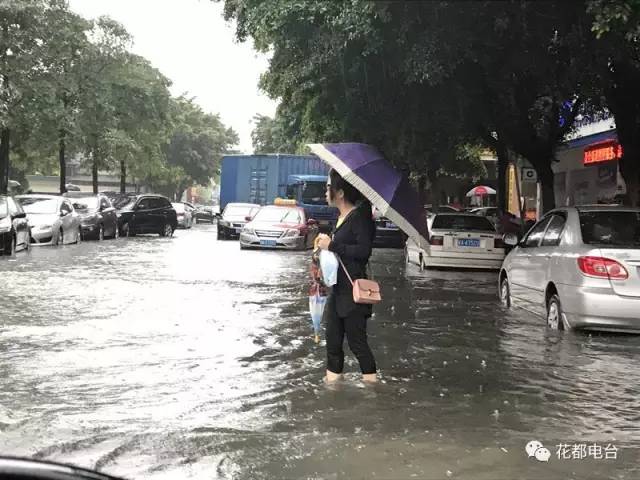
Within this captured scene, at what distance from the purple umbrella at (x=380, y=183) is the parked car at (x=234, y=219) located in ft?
75.6

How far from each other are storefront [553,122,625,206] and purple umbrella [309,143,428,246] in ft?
53.2

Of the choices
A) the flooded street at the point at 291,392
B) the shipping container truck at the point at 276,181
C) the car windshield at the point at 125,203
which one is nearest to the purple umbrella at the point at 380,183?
the flooded street at the point at 291,392

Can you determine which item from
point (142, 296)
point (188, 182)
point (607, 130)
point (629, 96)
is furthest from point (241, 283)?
point (188, 182)

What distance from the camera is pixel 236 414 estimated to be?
5.49m

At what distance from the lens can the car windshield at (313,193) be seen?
2945 centimetres

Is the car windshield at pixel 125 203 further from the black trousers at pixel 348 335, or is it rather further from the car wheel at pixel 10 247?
the black trousers at pixel 348 335

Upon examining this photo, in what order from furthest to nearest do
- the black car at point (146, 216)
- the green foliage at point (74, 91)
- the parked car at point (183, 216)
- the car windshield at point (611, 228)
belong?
the parked car at point (183, 216), the black car at point (146, 216), the green foliage at point (74, 91), the car windshield at point (611, 228)

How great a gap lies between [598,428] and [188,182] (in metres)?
72.6

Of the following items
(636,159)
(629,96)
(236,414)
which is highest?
(629,96)

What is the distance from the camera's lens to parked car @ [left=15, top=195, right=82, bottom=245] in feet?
74.0

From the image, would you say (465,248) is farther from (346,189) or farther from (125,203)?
(125,203)

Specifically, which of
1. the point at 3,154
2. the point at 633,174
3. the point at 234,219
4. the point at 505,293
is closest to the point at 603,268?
the point at 505,293

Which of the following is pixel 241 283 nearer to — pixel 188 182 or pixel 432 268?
pixel 432 268

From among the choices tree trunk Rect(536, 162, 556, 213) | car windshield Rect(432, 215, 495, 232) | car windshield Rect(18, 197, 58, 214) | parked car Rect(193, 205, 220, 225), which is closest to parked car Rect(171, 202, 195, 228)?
parked car Rect(193, 205, 220, 225)
